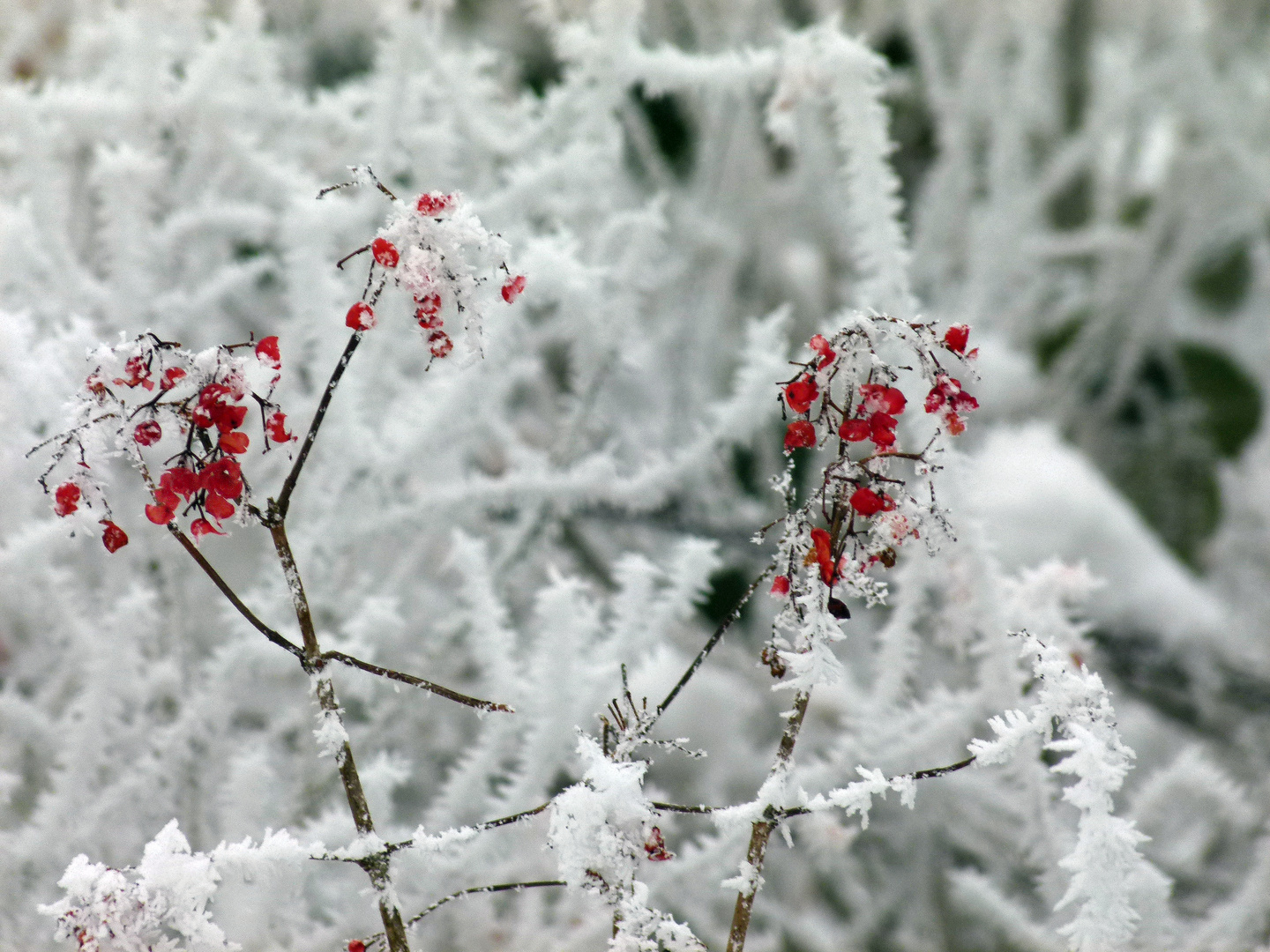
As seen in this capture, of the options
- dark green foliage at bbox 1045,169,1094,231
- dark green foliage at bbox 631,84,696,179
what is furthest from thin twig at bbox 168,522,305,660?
dark green foliage at bbox 1045,169,1094,231

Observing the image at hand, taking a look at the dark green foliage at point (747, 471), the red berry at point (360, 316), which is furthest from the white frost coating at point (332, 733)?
the dark green foliage at point (747, 471)

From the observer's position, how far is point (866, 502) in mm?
515

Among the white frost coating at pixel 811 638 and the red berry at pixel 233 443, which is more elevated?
the red berry at pixel 233 443

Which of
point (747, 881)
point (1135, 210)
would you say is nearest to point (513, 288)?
point (747, 881)

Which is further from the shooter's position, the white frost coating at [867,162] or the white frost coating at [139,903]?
the white frost coating at [867,162]

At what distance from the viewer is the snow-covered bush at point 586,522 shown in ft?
1.74

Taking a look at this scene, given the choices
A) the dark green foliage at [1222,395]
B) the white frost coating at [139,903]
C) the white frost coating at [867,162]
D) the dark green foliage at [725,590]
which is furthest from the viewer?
the dark green foliage at [1222,395]

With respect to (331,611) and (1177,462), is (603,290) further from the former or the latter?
(1177,462)

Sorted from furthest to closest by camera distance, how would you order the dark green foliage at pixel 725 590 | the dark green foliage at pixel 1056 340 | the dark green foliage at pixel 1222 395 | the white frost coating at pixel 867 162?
the dark green foliage at pixel 1056 340 < the dark green foliage at pixel 1222 395 < the dark green foliage at pixel 725 590 < the white frost coating at pixel 867 162

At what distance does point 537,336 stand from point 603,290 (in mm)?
355

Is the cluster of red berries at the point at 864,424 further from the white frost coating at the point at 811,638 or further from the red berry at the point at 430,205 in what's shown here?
the red berry at the point at 430,205

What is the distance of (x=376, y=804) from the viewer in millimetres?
939

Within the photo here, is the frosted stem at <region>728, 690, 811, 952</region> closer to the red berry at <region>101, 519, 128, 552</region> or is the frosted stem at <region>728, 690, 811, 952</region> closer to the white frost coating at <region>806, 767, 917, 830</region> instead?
the white frost coating at <region>806, 767, 917, 830</region>

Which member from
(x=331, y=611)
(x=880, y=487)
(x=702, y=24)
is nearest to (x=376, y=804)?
(x=331, y=611)
